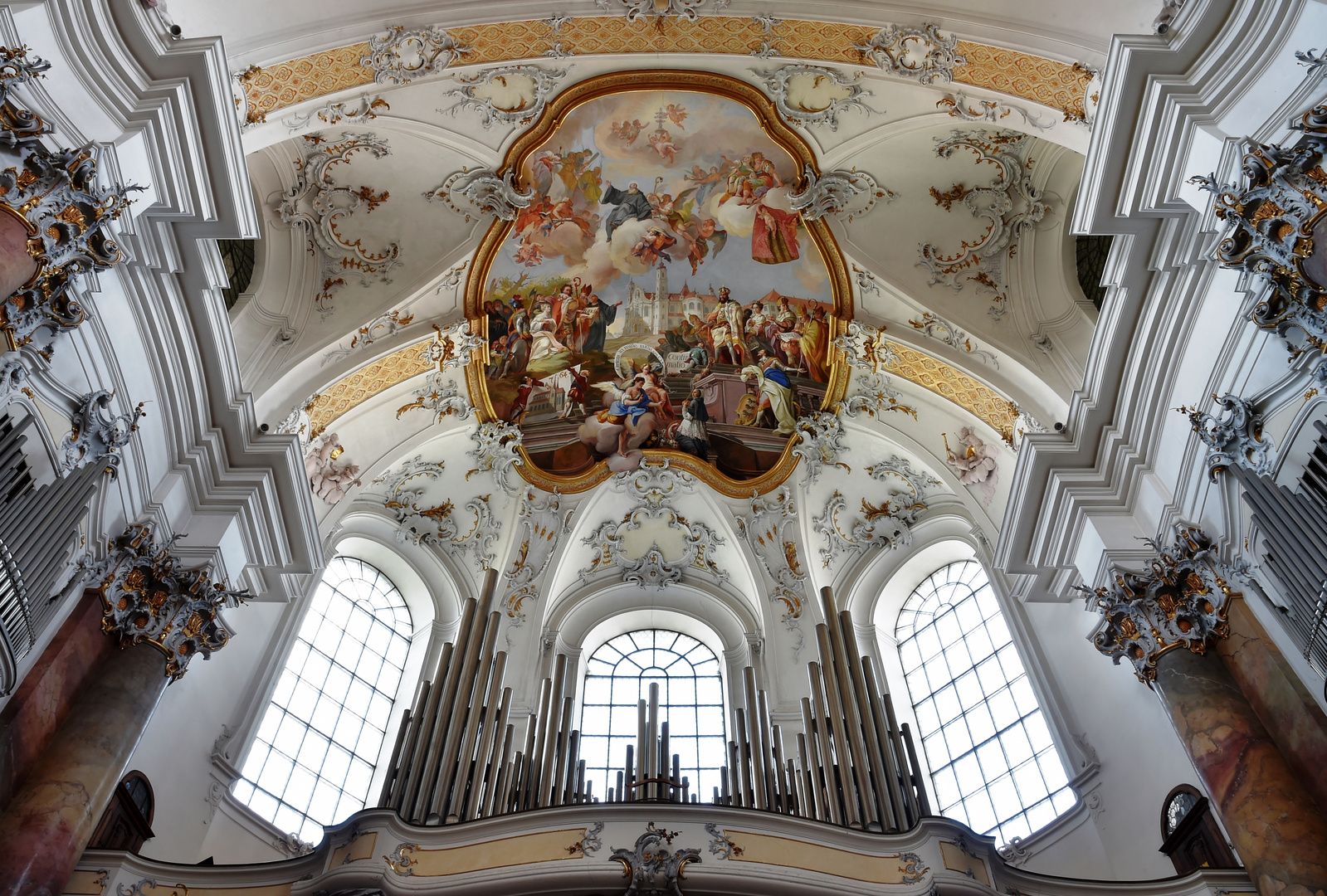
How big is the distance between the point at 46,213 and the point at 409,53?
14.7ft

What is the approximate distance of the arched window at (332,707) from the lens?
11039 mm

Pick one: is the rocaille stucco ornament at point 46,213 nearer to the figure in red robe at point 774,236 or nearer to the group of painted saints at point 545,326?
the group of painted saints at point 545,326

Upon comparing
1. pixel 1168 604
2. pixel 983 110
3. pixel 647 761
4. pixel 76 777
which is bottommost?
pixel 76 777

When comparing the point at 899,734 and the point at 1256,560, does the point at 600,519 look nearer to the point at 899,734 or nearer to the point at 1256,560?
the point at 899,734

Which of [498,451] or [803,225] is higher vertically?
Answer: [803,225]

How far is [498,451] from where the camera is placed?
1409 centimetres

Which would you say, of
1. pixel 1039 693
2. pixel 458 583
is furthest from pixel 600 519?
pixel 1039 693

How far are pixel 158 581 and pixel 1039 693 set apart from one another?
8.88 metres

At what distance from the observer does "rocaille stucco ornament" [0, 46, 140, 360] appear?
6.71 metres

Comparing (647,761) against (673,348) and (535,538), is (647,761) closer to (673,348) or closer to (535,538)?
(535,538)

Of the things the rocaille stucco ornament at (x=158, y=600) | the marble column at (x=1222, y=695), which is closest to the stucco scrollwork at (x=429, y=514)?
the rocaille stucco ornament at (x=158, y=600)

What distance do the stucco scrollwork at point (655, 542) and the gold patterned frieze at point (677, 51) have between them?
6077 millimetres

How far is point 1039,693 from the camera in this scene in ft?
36.0

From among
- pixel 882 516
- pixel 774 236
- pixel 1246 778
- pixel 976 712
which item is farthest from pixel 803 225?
pixel 1246 778
